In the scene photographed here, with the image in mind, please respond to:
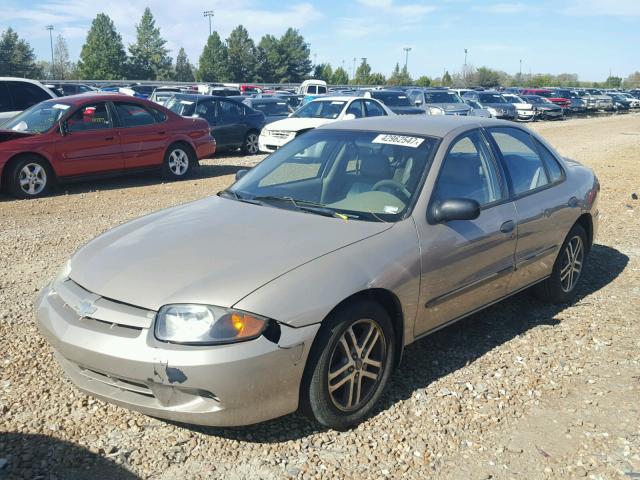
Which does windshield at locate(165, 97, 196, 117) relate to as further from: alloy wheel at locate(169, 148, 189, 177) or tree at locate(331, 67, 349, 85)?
tree at locate(331, 67, 349, 85)

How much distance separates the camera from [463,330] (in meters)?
4.88

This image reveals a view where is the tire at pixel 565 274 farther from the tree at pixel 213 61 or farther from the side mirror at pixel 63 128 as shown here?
the tree at pixel 213 61

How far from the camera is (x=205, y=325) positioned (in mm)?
2936

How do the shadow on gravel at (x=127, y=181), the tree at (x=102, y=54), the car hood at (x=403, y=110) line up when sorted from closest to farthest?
the shadow on gravel at (x=127, y=181) → the car hood at (x=403, y=110) → the tree at (x=102, y=54)

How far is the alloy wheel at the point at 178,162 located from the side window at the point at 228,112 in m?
4.04

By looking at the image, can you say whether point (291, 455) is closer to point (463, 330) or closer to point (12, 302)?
point (463, 330)

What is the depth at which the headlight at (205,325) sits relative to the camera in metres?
2.91

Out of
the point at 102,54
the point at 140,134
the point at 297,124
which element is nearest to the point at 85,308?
the point at 140,134

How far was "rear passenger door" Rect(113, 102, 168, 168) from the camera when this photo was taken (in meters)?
10.9

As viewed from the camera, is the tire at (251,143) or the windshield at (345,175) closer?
the windshield at (345,175)

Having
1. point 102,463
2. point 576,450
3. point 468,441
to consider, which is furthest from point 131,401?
point 576,450

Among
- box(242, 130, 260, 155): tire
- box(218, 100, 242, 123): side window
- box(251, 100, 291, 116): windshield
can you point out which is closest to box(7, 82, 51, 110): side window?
box(218, 100, 242, 123): side window

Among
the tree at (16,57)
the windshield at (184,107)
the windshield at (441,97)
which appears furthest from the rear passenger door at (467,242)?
the tree at (16,57)

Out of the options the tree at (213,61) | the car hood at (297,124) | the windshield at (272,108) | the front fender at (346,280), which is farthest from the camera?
the tree at (213,61)
